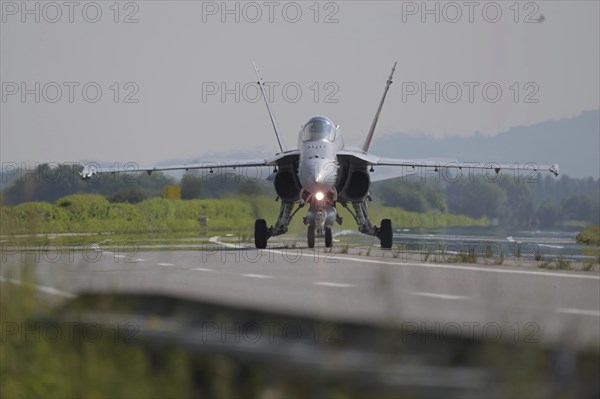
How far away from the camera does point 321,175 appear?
2330 cm

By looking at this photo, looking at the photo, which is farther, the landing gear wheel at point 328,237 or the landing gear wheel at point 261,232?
the landing gear wheel at point 261,232

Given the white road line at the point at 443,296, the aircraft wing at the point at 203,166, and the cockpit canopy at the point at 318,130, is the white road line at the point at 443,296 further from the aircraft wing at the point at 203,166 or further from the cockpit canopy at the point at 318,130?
the aircraft wing at the point at 203,166

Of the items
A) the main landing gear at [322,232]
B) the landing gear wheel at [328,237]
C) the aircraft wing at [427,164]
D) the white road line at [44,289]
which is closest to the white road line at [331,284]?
the white road line at [44,289]

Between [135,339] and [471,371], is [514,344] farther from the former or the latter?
[135,339]

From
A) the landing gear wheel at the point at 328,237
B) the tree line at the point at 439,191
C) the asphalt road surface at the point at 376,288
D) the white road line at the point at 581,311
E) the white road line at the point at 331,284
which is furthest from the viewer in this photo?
the tree line at the point at 439,191

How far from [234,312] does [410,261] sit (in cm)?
872

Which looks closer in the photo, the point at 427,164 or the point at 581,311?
the point at 581,311

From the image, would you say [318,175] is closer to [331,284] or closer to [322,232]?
[322,232]

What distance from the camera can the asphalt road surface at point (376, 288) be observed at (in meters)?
8.75

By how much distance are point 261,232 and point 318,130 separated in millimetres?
3285

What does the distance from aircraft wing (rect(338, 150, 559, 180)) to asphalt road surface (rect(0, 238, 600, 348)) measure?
207 inches

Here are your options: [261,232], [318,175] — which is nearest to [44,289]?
[318,175]

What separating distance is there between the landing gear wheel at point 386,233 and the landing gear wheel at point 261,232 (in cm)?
276

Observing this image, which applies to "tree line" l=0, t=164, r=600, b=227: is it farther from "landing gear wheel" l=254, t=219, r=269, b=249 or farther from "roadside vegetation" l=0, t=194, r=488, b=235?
"landing gear wheel" l=254, t=219, r=269, b=249
